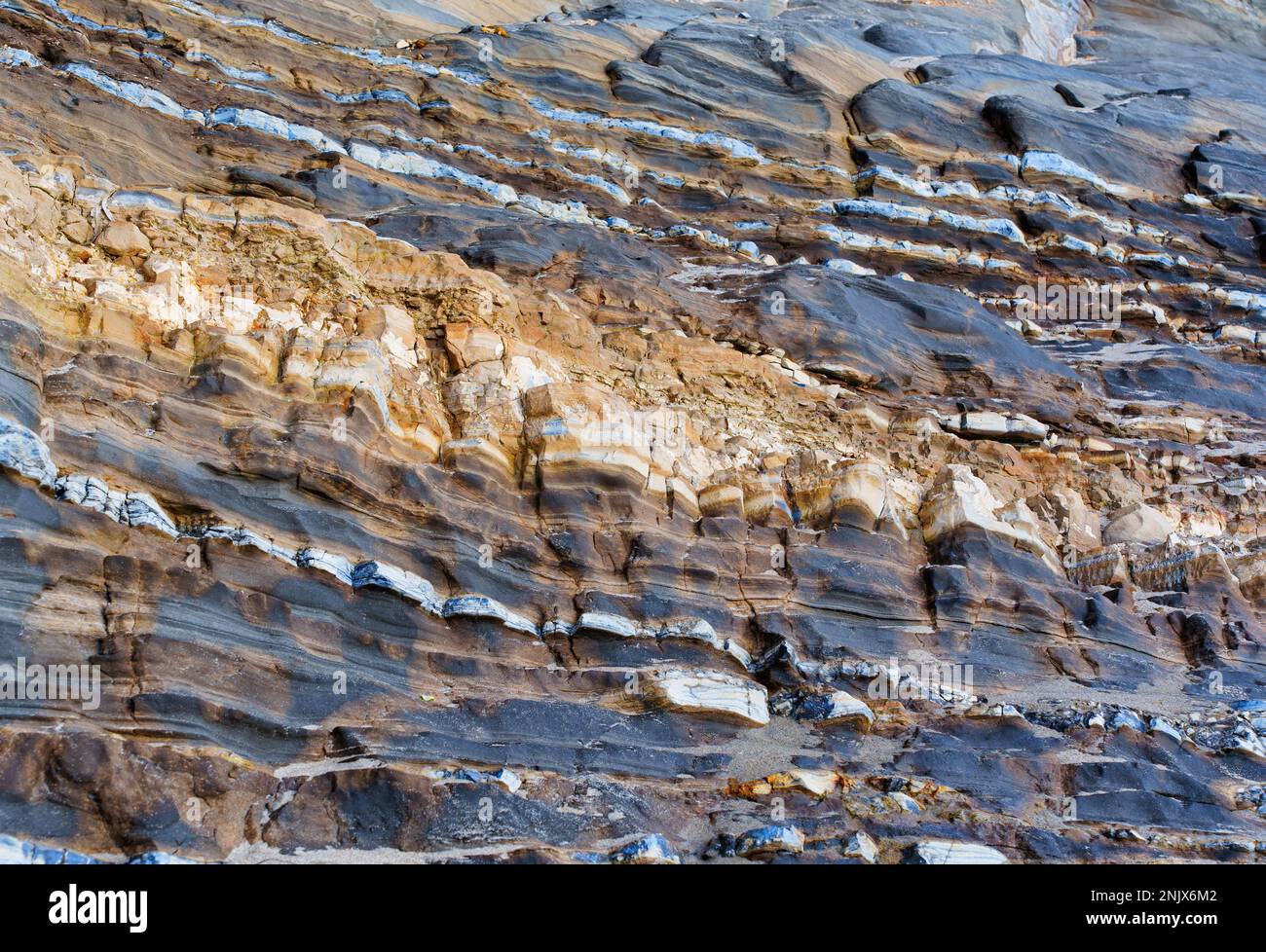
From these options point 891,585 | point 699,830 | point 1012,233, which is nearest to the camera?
point 699,830

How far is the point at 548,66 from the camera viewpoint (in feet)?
85.0

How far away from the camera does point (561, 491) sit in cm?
1236

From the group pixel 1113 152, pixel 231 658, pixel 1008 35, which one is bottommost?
pixel 231 658

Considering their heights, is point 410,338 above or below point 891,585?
above

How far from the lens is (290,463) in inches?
432

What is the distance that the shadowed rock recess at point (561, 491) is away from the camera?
9211 mm

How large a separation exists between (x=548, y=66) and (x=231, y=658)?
19837 millimetres

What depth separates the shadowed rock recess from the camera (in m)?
9.21

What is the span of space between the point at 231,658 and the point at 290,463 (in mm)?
2226

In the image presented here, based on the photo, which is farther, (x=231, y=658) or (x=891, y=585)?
(x=891, y=585)
